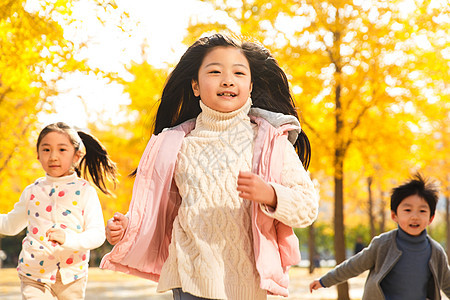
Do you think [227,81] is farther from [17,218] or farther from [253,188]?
[17,218]

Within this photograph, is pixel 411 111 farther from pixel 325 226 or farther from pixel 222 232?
pixel 325 226

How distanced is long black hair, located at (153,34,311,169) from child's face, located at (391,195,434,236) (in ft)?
4.87

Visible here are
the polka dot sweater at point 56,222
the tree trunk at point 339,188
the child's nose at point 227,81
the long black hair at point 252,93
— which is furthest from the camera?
the tree trunk at point 339,188

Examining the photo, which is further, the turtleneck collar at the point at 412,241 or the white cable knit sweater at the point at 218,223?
the turtleneck collar at the point at 412,241

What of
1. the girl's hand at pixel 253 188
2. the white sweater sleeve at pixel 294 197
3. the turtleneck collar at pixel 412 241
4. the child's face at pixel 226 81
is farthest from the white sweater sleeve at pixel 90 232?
the turtleneck collar at pixel 412 241

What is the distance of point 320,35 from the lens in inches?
397

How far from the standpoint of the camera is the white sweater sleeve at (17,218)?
14.9ft

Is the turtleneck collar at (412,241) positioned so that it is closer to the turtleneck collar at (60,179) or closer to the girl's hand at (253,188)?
the girl's hand at (253,188)

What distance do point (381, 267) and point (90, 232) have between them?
79.1 inches

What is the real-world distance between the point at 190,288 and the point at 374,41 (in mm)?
7689

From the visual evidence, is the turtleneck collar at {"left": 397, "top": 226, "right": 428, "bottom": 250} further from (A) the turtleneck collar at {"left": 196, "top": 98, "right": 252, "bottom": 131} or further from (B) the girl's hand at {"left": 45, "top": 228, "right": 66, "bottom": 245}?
(B) the girl's hand at {"left": 45, "top": 228, "right": 66, "bottom": 245}

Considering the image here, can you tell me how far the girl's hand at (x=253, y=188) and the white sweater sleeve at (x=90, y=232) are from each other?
168 centimetres

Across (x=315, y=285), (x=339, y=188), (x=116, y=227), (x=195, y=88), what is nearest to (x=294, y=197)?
(x=116, y=227)

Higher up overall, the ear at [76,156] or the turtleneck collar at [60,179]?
the ear at [76,156]
